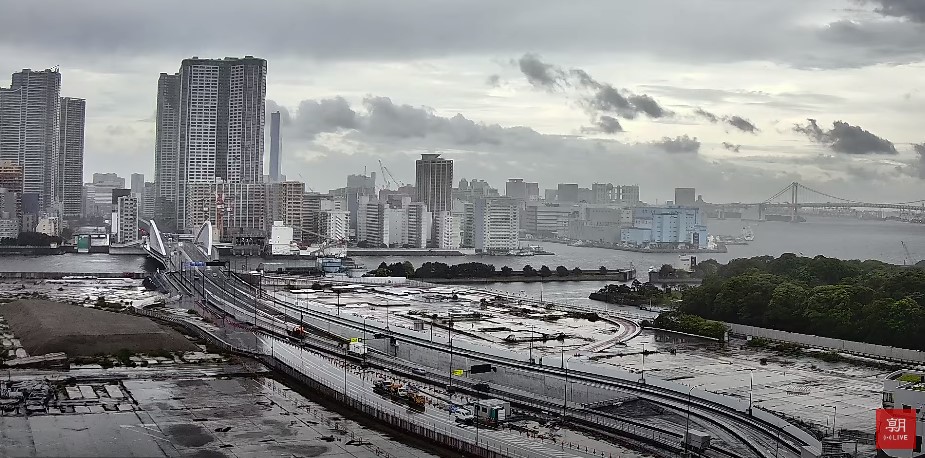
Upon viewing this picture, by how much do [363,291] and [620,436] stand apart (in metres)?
20.1

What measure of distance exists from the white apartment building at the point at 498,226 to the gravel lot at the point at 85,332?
3665cm

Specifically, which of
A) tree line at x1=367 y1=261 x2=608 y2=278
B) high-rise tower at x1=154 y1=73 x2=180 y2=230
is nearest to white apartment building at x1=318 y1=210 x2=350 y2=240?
tree line at x1=367 y1=261 x2=608 y2=278

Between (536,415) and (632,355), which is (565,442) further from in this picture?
(632,355)

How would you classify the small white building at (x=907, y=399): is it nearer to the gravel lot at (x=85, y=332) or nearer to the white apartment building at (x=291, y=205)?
the gravel lot at (x=85, y=332)

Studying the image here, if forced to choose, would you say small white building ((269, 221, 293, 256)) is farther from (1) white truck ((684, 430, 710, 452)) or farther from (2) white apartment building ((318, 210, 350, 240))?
(1) white truck ((684, 430, 710, 452))

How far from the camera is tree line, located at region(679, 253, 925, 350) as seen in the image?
18250 millimetres

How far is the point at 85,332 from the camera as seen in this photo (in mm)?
18156

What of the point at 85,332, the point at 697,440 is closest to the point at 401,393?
the point at 697,440

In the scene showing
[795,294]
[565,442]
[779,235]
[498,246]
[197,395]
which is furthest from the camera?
[779,235]

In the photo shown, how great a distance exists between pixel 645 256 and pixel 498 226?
29.5 feet

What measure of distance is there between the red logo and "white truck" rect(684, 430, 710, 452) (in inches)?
81.3

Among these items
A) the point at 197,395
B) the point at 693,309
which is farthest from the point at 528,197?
the point at 197,395

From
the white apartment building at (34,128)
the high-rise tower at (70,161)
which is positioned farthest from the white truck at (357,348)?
the high-rise tower at (70,161)

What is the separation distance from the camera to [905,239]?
174 ft
